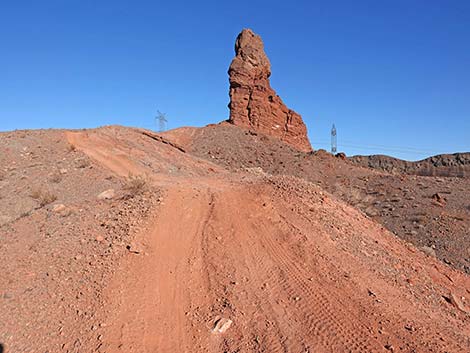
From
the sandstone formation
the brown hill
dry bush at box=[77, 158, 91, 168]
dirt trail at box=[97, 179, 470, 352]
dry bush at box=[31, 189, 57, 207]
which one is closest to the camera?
dirt trail at box=[97, 179, 470, 352]

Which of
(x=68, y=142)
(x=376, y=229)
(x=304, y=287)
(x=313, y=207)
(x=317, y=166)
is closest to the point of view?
(x=304, y=287)

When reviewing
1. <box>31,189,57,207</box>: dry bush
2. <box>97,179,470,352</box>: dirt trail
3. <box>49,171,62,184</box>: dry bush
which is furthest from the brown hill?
<box>97,179,470,352</box>: dirt trail

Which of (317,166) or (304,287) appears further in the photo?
(317,166)

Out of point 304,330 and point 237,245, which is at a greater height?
point 237,245

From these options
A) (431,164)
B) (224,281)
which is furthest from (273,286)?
(431,164)

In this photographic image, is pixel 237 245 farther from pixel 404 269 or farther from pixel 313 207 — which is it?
pixel 404 269

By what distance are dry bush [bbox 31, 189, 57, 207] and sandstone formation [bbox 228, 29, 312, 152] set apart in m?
25.7

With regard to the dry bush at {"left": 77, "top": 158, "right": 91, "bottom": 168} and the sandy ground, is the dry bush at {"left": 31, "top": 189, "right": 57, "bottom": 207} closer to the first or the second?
the sandy ground

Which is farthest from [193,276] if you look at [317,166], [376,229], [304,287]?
[317,166]

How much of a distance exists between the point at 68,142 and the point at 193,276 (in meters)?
15.1

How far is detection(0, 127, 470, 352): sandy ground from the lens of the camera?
461 cm

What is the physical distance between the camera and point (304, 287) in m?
5.53

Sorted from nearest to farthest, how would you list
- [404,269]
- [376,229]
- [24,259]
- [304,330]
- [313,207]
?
1. [304,330]
2. [24,259]
3. [404,269]
4. [313,207]
5. [376,229]

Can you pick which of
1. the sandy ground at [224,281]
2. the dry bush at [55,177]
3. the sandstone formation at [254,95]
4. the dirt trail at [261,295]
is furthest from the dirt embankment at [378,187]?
the dry bush at [55,177]
